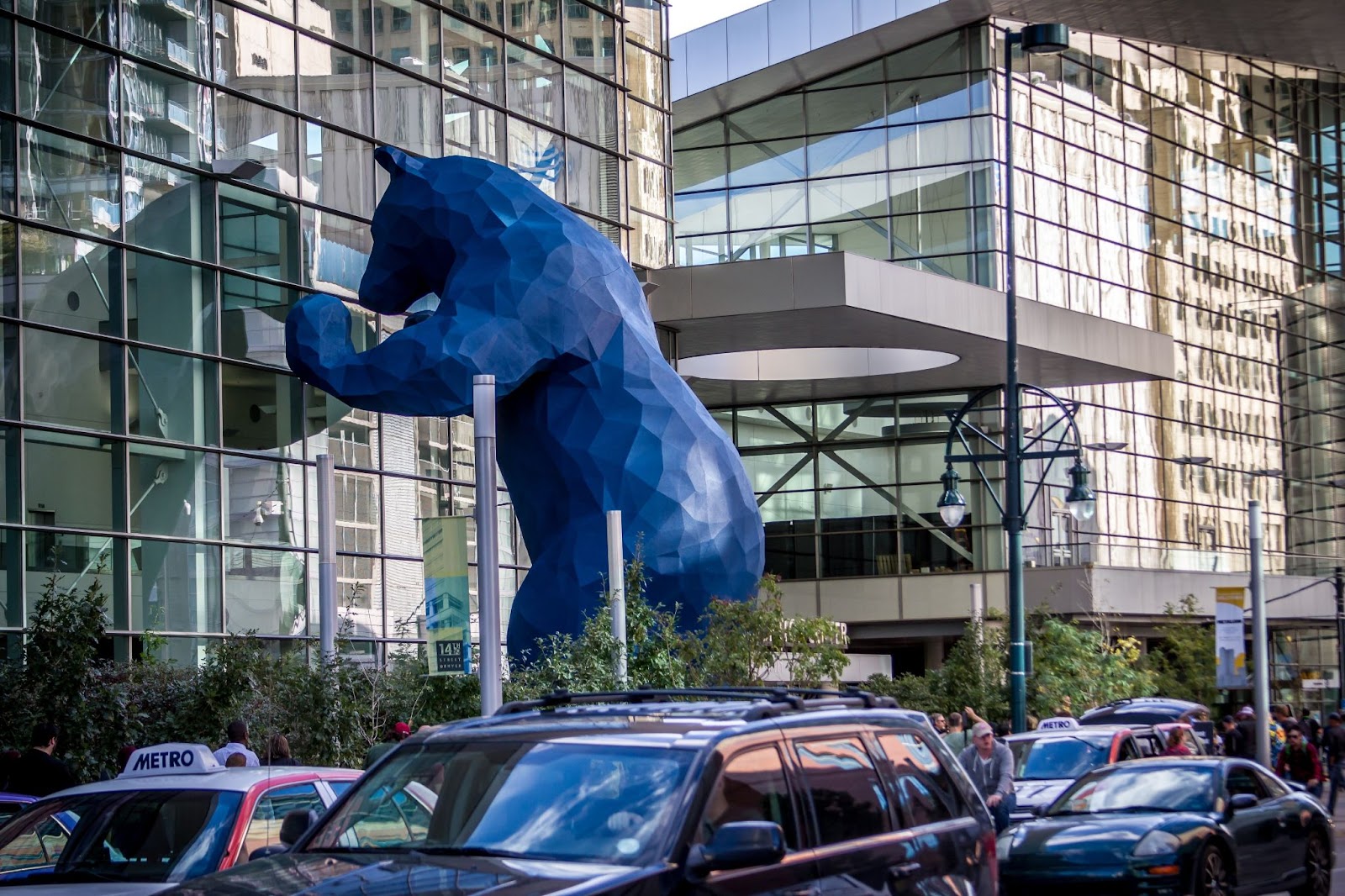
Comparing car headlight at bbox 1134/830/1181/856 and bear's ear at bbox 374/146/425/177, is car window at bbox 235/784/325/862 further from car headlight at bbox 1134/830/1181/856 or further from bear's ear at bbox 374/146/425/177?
bear's ear at bbox 374/146/425/177

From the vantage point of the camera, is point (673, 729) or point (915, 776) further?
point (915, 776)

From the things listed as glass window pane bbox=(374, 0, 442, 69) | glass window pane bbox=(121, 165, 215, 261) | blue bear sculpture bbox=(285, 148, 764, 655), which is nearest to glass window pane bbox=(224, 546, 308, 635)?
glass window pane bbox=(121, 165, 215, 261)

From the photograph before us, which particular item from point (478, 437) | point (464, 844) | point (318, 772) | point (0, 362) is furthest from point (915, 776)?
point (0, 362)

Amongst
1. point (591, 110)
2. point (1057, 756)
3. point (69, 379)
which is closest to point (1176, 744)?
point (1057, 756)

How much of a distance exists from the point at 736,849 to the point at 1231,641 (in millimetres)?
22018

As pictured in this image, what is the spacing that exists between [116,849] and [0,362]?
15.1m

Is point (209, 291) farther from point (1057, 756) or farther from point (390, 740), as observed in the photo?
point (1057, 756)

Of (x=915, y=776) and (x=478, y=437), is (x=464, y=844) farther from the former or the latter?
(x=478, y=437)

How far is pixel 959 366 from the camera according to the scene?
4375cm

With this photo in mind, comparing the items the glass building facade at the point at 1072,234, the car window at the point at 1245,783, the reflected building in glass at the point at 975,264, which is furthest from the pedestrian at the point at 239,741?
the glass building facade at the point at 1072,234

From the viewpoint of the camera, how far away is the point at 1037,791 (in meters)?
17.5

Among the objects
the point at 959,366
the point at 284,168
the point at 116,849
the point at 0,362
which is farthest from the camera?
the point at 959,366

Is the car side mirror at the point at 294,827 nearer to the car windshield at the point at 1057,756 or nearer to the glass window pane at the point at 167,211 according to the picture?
the car windshield at the point at 1057,756

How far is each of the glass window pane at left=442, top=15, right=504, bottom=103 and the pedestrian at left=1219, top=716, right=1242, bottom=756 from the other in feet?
51.1
